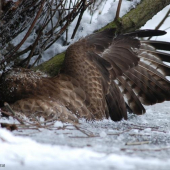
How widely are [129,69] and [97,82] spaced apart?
620mm

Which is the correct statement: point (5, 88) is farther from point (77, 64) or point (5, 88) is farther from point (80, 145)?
point (80, 145)

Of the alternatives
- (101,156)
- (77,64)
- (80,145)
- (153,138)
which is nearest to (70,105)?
(77,64)

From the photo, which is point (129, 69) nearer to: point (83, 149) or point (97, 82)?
point (97, 82)

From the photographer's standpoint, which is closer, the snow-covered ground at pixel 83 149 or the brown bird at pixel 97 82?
the snow-covered ground at pixel 83 149

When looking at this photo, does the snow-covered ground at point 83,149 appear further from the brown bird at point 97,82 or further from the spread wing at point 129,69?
the spread wing at point 129,69

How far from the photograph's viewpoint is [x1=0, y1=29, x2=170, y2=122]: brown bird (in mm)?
3959

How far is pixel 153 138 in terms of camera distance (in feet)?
10.7

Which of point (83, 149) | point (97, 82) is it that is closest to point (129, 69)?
point (97, 82)

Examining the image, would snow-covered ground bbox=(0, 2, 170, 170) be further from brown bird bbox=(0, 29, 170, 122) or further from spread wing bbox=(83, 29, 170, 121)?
spread wing bbox=(83, 29, 170, 121)

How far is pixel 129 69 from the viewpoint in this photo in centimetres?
480

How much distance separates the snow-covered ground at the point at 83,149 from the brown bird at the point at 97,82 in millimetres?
475

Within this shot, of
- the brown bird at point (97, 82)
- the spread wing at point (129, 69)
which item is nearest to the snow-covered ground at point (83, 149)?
the brown bird at point (97, 82)

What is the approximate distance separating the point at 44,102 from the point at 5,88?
0.53 meters

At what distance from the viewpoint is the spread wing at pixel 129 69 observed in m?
4.47
